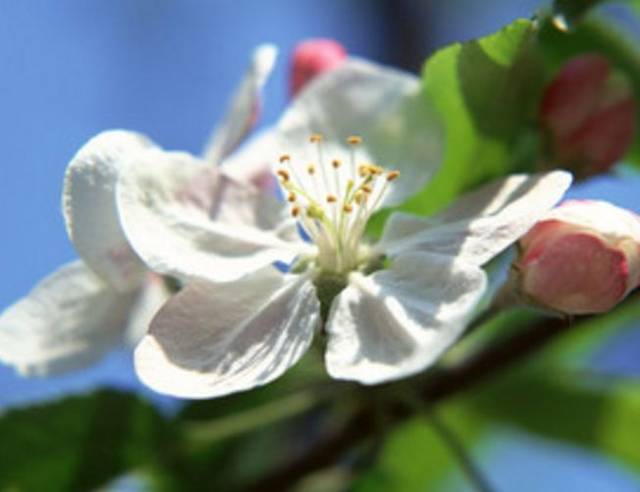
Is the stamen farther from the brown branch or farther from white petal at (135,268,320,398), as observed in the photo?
the brown branch

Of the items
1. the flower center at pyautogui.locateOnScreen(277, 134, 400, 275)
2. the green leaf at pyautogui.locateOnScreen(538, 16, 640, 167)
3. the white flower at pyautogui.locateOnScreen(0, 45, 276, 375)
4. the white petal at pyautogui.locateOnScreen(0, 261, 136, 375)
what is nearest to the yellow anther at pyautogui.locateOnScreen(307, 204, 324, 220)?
the flower center at pyautogui.locateOnScreen(277, 134, 400, 275)

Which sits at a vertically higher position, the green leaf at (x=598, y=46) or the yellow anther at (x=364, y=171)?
the yellow anther at (x=364, y=171)

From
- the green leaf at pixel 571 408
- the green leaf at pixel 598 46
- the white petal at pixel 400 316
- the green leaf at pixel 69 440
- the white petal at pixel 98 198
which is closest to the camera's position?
the white petal at pixel 400 316

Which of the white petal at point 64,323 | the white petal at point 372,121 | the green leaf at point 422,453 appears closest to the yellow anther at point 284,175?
the white petal at point 372,121

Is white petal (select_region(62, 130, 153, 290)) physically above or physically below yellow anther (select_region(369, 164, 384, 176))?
above

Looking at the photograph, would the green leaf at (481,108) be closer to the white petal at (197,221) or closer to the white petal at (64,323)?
the white petal at (197,221)

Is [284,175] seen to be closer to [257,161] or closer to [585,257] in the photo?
[257,161]
